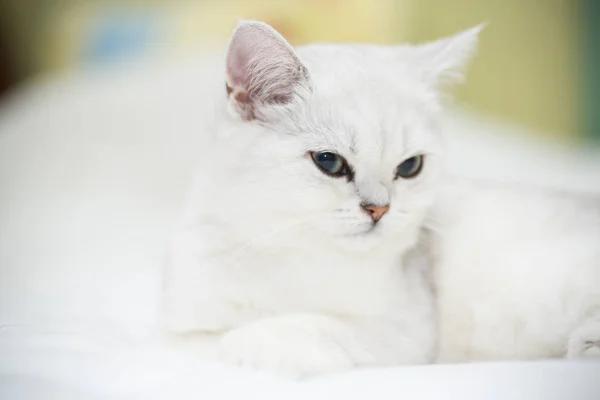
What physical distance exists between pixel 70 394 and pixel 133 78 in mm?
930

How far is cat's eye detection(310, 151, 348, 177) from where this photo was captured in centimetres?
85

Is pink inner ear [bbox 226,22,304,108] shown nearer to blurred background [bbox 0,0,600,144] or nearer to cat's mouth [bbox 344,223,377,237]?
cat's mouth [bbox 344,223,377,237]

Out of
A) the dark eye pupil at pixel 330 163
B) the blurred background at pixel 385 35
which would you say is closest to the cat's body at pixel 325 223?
the dark eye pupil at pixel 330 163

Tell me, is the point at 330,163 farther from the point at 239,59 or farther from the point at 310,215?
the point at 239,59

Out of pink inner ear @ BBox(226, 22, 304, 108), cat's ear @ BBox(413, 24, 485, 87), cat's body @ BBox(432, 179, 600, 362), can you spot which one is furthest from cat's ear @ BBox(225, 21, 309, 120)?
cat's body @ BBox(432, 179, 600, 362)

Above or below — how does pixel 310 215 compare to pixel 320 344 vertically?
above

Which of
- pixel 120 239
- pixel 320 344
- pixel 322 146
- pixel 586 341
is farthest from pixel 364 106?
pixel 120 239

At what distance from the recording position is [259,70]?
0.86 metres

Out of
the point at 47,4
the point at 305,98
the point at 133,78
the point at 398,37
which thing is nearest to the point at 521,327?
the point at 305,98

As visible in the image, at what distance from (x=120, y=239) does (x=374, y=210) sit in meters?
0.60

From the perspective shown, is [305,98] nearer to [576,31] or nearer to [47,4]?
[576,31]

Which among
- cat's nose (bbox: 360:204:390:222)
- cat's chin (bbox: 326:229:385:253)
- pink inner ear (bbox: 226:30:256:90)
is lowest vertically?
cat's chin (bbox: 326:229:385:253)

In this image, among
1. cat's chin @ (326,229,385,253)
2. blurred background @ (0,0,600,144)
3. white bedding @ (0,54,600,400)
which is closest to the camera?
white bedding @ (0,54,600,400)

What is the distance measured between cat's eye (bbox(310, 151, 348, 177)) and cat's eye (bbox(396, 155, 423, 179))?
90 millimetres
